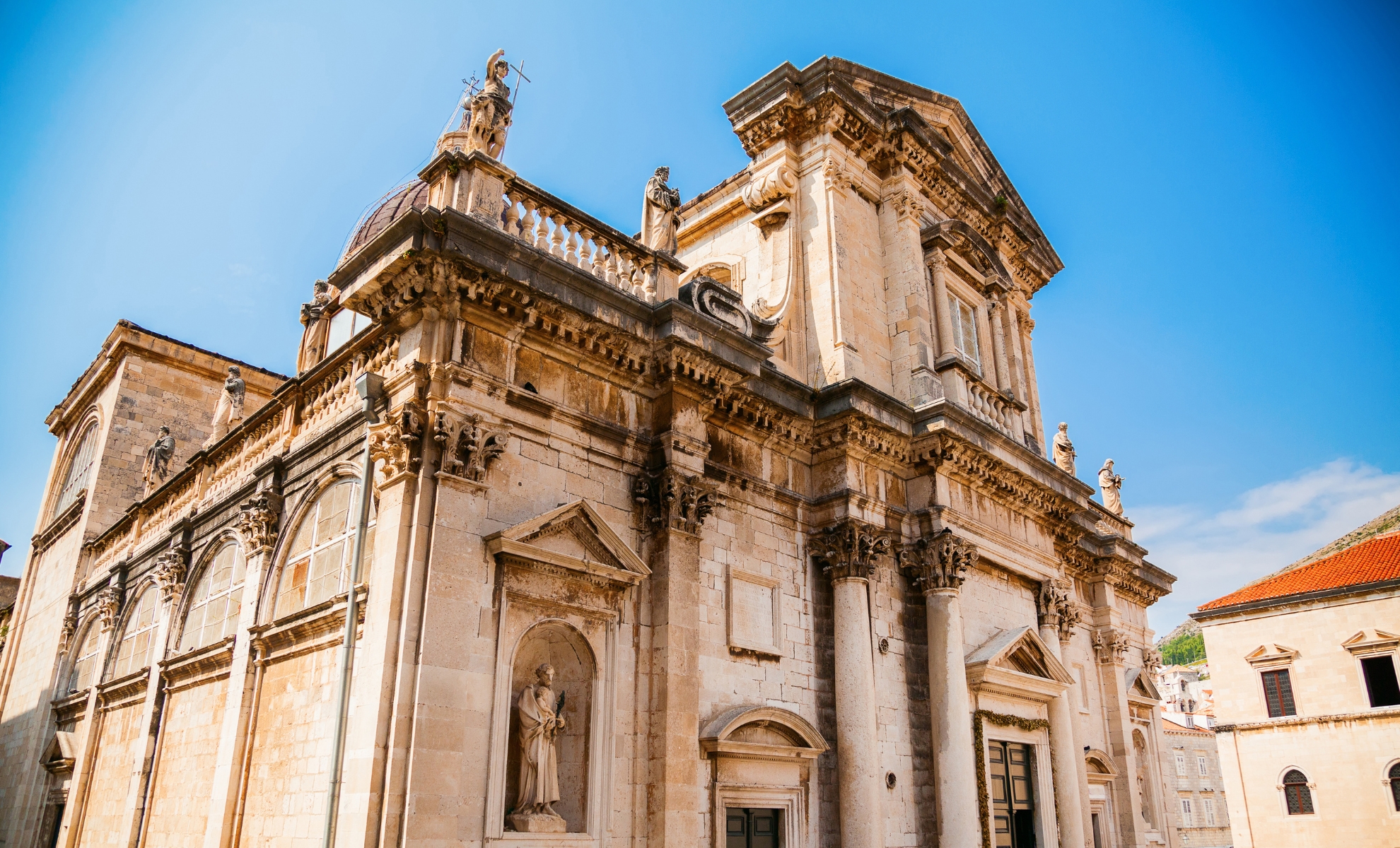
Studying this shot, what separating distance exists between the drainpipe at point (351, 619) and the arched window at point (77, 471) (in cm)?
1505

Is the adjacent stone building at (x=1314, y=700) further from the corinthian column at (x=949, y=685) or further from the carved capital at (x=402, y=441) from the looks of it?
the carved capital at (x=402, y=441)

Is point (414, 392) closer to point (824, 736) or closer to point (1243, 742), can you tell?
point (824, 736)

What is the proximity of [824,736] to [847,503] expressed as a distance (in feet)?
9.17

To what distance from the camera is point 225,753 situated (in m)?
9.78

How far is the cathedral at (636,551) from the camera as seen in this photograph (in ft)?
27.0

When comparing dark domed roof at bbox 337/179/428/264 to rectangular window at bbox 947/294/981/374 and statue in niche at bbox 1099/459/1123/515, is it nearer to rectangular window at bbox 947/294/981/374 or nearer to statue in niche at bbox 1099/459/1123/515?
rectangular window at bbox 947/294/981/374

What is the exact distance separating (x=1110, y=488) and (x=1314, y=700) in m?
12.9

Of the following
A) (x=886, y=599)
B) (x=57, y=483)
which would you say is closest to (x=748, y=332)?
(x=886, y=599)

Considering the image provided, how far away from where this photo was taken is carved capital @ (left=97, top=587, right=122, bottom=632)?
15852 millimetres

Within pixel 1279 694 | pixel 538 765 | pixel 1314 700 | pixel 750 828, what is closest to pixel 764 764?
pixel 750 828

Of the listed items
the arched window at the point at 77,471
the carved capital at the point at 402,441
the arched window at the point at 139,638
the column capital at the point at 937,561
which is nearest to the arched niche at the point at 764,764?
the column capital at the point at 937,561

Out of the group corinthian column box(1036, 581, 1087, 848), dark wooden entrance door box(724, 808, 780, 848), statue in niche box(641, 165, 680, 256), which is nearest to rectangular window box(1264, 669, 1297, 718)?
corinthian column box(1036, 581, 1087, 848)

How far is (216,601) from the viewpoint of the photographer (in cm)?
1212

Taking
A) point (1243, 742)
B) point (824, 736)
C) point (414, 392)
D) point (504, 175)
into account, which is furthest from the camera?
point (1243, 742)
